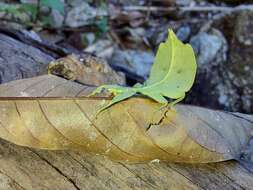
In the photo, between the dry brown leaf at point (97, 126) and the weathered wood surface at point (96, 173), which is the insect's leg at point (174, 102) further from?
the weathered wood surface at point (96, 173)

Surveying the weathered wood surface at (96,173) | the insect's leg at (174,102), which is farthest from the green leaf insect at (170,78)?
the weathered wood surface at (96,173)

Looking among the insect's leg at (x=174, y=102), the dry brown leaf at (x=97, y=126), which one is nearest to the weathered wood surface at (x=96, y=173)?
the dry brown leaf at (x=97, y=126)

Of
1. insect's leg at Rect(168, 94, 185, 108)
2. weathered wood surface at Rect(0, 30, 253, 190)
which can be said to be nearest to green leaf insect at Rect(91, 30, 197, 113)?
insect's leg at Rect(168, 94, 185, 108)

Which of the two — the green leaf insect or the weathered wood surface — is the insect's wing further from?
the weathered wood surface

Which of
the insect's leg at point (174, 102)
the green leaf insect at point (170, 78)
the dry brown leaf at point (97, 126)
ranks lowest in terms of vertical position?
the dry brown leaf at point (97, 126)

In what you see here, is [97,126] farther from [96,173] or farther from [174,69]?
[174,69]

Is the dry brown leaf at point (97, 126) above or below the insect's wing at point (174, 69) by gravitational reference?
below

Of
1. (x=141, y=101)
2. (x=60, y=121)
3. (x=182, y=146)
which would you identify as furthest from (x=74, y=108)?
(x=182, y=146)
